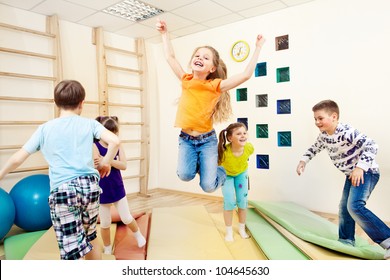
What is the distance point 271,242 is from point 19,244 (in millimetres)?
1993

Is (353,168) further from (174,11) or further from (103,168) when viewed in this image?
(174,11)

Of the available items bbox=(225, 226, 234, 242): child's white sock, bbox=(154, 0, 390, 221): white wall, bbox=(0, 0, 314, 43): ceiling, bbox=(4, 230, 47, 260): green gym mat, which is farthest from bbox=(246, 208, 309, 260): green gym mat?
bbox=(0, 0, 314, 43): ceiling

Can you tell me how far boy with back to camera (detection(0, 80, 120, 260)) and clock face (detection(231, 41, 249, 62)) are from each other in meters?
2.44

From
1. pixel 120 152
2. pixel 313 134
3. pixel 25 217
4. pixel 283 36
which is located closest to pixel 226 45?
pixel 283 36

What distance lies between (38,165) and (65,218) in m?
2.29

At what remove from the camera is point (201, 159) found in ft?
6.91

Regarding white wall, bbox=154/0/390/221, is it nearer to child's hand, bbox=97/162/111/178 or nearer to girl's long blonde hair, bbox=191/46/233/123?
girl's long blonde hair, bbox=191/46/233/123

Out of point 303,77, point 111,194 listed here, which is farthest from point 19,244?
point 303,77

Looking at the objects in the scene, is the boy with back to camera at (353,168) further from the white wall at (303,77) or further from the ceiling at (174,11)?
the ceiling at (174,11)

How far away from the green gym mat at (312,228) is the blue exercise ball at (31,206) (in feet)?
6.31

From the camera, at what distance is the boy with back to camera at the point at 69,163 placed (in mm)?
1580

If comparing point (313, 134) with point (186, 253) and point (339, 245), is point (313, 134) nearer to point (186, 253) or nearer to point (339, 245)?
point (339, 245)

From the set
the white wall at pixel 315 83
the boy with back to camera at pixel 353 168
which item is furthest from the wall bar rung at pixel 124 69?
the boy with back to camera at pixel 353 168

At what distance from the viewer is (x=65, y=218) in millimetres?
1585
